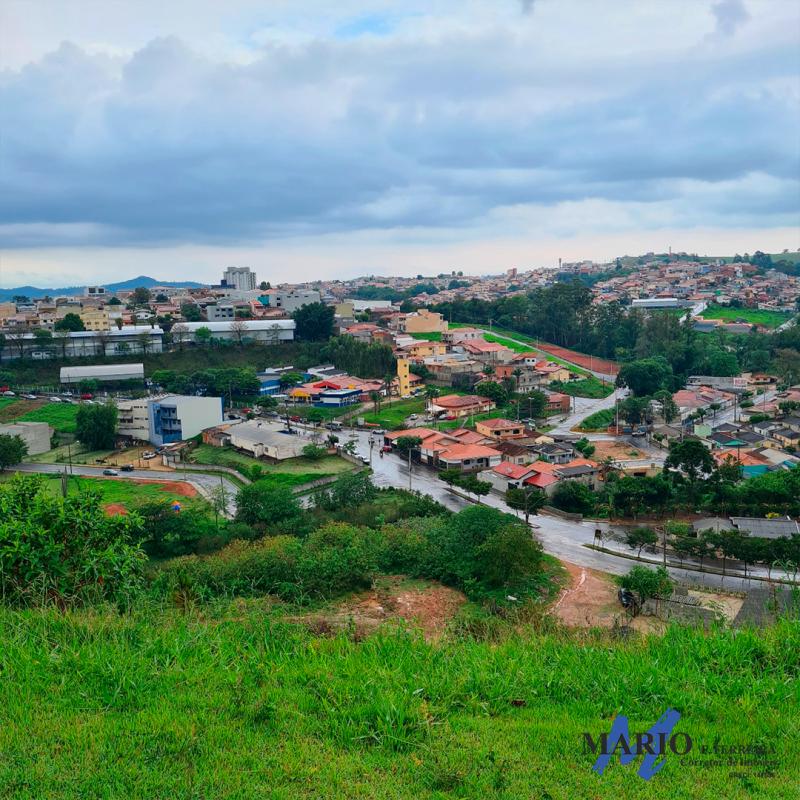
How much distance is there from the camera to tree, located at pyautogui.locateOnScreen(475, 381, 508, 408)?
2764 centimetres

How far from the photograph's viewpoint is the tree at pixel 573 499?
16.4m

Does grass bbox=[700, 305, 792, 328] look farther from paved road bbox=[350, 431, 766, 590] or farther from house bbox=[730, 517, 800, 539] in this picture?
house bbox=[730, 517, 800, 539]

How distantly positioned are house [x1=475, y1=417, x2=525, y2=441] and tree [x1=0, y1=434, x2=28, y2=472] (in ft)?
47.1

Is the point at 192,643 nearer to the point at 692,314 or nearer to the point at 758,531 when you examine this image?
the point at 758,531

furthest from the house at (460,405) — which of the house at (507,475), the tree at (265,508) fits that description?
the tree at (265,508)

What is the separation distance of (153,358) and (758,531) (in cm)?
2738

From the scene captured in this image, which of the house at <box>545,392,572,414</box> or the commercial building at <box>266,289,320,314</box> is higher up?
the commercial building at <box>266,289,320,314</box>

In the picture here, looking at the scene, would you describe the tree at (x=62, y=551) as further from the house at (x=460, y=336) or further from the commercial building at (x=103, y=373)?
the house at (x=460, y=336)

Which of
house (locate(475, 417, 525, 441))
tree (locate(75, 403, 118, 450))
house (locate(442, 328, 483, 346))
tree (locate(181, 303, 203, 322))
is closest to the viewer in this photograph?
tree (locate(75, 403, 118, 450))

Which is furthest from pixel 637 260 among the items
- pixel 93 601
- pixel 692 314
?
pixel 93 601

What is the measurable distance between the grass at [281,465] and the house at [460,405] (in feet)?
22.1

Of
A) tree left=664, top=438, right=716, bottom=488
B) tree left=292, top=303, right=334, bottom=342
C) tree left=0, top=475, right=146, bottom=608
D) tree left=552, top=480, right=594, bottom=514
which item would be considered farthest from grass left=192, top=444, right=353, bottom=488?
tree left=292, top=303, right=334, bottom=342

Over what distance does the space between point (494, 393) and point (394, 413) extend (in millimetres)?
4281

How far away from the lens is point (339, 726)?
102 inches
